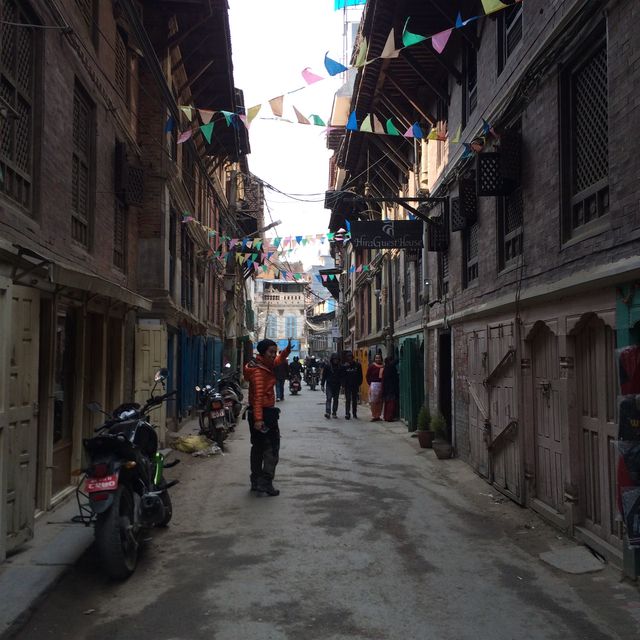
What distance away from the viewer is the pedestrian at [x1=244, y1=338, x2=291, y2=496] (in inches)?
314

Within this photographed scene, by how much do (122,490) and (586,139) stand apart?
533 cm

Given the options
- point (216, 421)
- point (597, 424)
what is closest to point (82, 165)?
point (216, 421)

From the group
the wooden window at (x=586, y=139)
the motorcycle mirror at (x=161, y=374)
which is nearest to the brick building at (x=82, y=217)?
the motorcycle mirror at (x=161, y=374)

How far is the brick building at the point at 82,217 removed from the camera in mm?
5719

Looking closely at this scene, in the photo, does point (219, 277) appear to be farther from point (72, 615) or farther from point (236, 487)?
point (72, 615)

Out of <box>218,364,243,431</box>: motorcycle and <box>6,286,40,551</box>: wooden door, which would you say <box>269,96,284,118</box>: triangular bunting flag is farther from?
<box>218,364,243,431</box>: motorcycle

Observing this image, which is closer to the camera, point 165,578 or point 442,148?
point 165,578

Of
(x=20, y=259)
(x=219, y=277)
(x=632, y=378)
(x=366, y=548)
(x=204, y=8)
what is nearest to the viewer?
(x=632, y=378)

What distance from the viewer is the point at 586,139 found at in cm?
638

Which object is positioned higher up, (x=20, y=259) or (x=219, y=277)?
(x=219, y=277)

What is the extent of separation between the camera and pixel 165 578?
5066 millimetres

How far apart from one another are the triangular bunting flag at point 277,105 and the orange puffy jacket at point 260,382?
349 cm

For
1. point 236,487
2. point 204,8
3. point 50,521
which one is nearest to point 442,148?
point 204,8

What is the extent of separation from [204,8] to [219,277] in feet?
45.6
